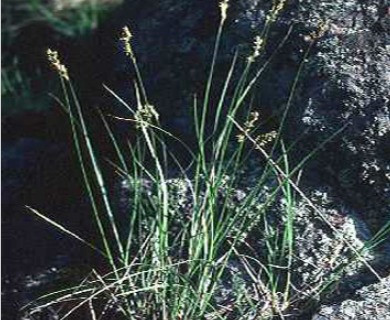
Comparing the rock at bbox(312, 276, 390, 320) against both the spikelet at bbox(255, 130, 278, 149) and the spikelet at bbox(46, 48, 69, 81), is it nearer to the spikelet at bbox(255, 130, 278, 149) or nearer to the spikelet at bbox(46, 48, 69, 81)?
the spikelet at bbox(255, 130, 278, 149)

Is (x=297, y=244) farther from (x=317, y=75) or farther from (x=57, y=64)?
(x=57, y=64)

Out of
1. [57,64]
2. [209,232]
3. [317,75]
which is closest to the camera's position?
[57,64]

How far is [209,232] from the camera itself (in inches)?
85.3

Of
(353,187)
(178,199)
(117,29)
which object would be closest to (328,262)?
(353,187)

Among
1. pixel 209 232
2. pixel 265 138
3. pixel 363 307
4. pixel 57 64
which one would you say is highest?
pixel 57 64

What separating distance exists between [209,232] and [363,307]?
0.34m

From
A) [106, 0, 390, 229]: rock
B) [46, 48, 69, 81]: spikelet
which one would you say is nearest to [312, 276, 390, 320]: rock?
[106, 0, 390, 229]: rock

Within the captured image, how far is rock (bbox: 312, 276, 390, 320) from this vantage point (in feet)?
6.73

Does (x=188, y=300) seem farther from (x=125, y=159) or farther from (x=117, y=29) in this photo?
(x=117, y=29)

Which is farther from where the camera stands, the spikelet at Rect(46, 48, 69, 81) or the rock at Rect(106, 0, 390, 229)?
the rock at Rect(106, 0, 390, 229)

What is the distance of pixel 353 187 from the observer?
2.24 metres

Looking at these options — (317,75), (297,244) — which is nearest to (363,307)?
(297,244)

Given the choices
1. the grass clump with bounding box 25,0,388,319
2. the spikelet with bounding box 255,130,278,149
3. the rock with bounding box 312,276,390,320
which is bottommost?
the rock with bounding box 312,276,390,320

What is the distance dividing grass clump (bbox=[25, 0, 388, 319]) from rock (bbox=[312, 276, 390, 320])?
54 mm
